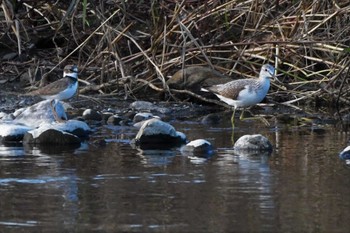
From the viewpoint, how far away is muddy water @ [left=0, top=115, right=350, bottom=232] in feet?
19.1

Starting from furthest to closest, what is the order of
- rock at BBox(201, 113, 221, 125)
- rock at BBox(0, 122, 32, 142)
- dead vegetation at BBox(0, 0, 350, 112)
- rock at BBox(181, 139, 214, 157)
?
dead vegetation at BBox(0, 0, 350, 112) → rock at BBox(201, 113, 221, 125) → rock at BBox(0, 122, 32, 142) → rock at BBox(181, 139, 214, 157)

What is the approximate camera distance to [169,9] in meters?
13.7

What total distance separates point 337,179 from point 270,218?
1.59 m

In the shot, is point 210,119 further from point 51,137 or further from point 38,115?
point 51,137

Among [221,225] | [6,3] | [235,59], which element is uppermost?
[6,3]

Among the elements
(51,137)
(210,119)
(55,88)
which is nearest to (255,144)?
(51,137)

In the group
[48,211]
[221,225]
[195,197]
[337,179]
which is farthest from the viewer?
[337,179]

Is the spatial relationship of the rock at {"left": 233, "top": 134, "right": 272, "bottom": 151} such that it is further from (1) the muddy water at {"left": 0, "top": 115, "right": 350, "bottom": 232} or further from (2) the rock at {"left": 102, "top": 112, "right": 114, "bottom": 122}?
(2) the rock at {"left": 102, "top": 112, "right": 114, "bottom": 122}

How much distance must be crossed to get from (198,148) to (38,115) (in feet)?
9.04

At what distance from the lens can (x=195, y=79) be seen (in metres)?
13.1

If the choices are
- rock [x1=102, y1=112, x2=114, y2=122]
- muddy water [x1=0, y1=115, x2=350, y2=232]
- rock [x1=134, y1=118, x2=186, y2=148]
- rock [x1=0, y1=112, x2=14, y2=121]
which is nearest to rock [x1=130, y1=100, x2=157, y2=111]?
rock [x1=102, y1=112, x2=114, y2=122]

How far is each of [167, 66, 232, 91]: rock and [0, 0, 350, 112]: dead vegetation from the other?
0.17 m

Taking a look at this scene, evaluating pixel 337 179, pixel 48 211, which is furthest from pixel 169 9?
pixel 48 211

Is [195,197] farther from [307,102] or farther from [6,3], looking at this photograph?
[6,3]
